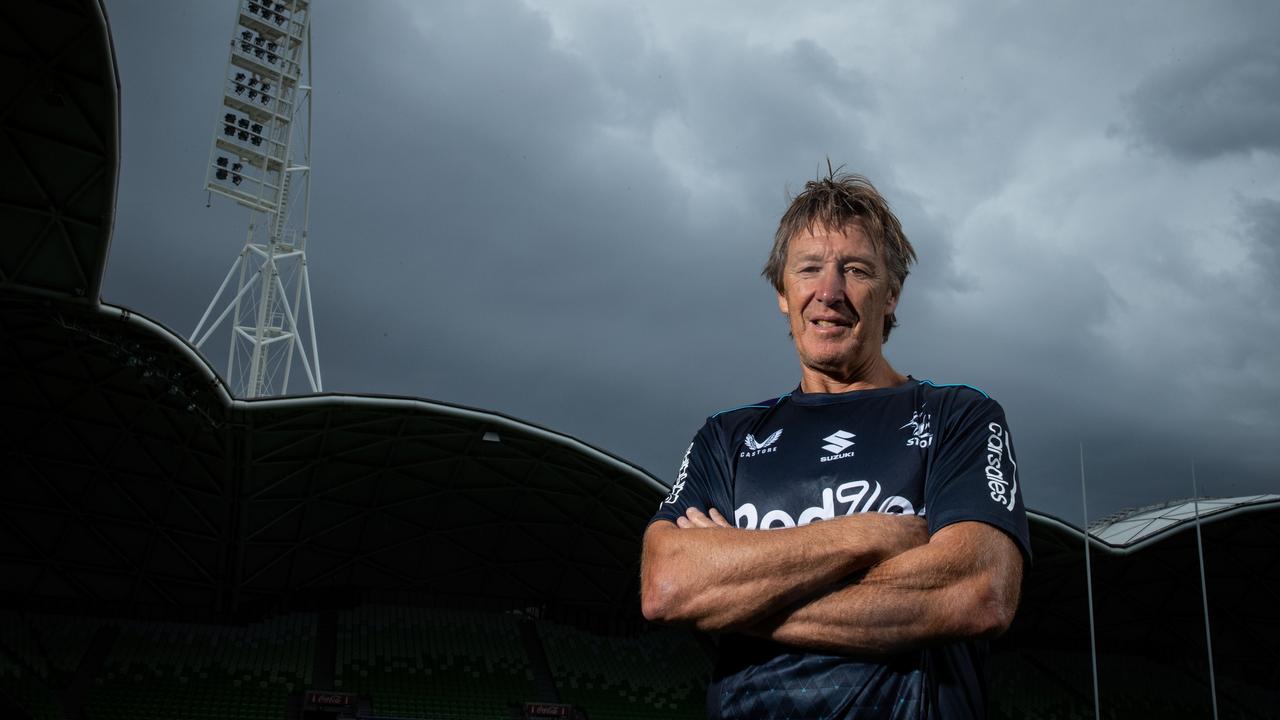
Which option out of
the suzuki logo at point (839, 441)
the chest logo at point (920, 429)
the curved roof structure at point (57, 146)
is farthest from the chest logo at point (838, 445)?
the curved roof structure at point (57, 146)

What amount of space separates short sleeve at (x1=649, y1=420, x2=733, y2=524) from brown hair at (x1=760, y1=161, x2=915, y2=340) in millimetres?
548

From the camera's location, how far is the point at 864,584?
78.2 inches

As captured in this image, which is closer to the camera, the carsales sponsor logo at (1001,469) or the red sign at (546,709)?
the carsales sponsor logo at (1001,469)

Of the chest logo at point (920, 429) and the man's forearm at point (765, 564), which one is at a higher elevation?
the chest logo at point (920, 429)

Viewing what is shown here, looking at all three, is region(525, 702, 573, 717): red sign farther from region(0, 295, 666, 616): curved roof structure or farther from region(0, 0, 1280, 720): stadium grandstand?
region(0, 295, 666, 616): curved roof structure

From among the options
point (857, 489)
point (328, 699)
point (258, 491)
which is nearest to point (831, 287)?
point (857, 489)

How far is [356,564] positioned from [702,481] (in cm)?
3078

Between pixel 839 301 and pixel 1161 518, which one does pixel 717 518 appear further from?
pixel 1161 518

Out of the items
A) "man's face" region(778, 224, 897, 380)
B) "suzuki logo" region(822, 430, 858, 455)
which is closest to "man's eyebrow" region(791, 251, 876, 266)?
"man's face" region(778, 224, 897, 380)

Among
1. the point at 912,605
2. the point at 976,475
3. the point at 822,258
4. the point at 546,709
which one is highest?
the point at 822,258

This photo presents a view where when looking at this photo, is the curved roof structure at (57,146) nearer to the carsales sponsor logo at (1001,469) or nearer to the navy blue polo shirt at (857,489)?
the navy blue polo shirt at (857,489)

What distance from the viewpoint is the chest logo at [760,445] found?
2467 millimetres

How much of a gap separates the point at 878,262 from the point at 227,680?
30.1 meters

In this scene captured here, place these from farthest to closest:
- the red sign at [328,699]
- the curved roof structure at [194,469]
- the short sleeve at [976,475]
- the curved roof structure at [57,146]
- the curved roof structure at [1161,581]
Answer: the curved roof structure at [1161,581]
the red sign at [328,699]
the curved roof structure at [194,469]
the curved roof structure at [57,146]
the short sleeve at [976,475]
